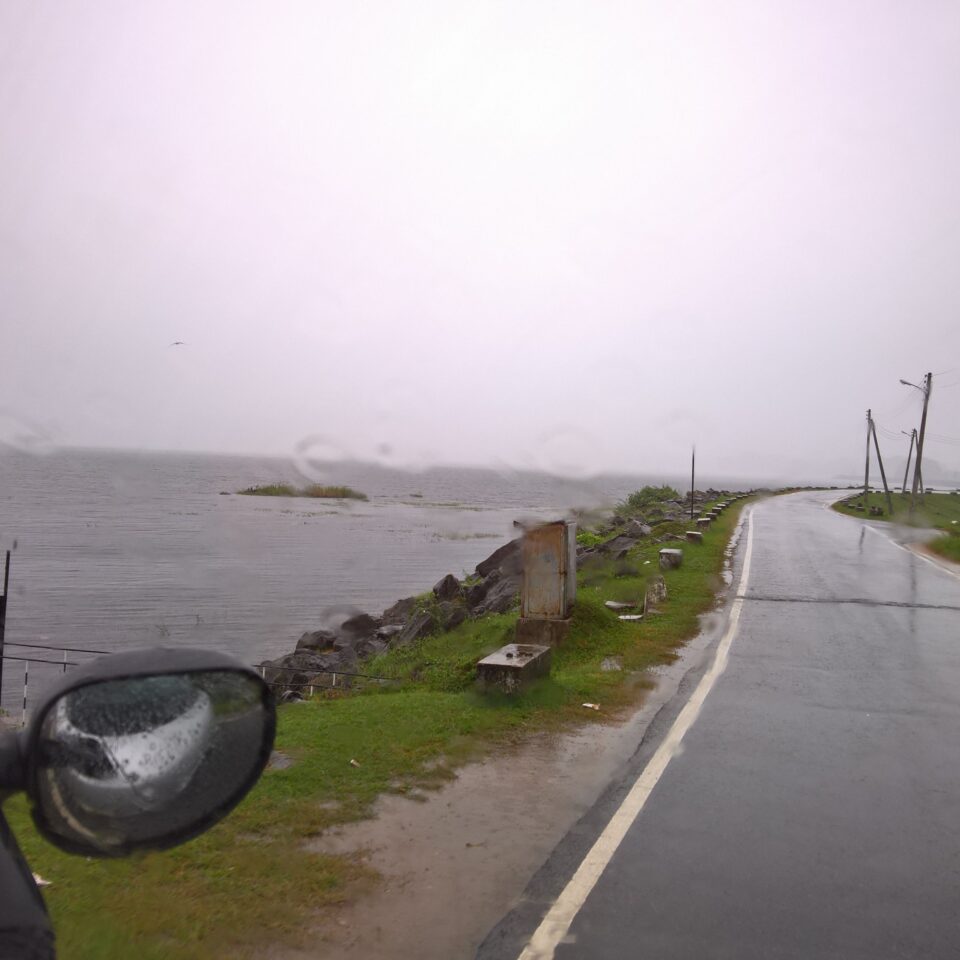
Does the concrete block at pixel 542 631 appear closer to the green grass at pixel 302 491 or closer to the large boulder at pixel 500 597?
the large boulder at pixel 500 597

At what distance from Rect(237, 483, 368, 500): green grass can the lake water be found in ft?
33.2

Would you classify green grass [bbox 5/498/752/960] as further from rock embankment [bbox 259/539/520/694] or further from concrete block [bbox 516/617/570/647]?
rock embankment [bbox 259/539/520/694]

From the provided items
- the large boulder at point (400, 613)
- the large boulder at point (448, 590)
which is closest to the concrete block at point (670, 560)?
the large boulder at point (448, 590)

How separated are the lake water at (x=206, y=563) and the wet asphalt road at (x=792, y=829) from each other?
410 cm

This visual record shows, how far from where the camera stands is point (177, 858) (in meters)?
4.87

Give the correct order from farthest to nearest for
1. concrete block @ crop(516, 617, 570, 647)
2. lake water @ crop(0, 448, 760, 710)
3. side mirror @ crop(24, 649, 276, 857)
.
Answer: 1. lake water @ crop(0, 448, 760, 710)
2. concrete block @ crop(516, 617, 570, 647)
3. side mirror @ crop(24, 649, 276, 857)

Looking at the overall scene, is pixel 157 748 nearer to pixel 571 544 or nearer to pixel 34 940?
pixel 34 940

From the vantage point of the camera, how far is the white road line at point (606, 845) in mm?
4242

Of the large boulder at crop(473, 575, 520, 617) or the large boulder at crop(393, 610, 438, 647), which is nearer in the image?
the large boulder at crop(393, 610, 438, 647)

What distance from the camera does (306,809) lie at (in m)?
5.79

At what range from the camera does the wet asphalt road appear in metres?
4.28

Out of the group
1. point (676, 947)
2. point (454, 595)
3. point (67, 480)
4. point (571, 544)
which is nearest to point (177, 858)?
point (676, 947)

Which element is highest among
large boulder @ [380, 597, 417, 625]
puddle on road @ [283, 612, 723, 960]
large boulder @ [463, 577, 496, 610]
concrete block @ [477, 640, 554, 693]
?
concrete block @ [477, 640, 554, 693]

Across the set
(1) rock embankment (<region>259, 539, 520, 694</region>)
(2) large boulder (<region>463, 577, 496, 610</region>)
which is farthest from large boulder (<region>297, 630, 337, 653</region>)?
(2) large boulder (<region>463, 577, 496, 610</region>)
